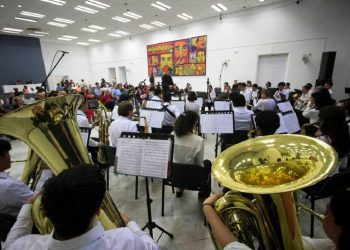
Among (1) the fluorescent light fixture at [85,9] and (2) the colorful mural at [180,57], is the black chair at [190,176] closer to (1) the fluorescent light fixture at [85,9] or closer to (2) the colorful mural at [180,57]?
(1) the fluorescent light fixture at [85,9]

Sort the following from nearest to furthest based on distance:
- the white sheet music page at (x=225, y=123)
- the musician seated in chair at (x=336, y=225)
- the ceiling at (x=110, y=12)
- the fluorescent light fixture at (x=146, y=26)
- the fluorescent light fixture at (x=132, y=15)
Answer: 1. the musician seated in chair at (x=336, y=225)
2. the white sheet music page at (x=225, y=123)
3. the ceiling at (x=110, y=12)
4. the fluorescent light fixture at (x=132, y=15)
5. the fluorescent light fixture at (x=146, y=26)

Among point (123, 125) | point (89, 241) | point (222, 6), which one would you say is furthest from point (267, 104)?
point (222, 6)

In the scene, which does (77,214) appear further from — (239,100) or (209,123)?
(239,100)

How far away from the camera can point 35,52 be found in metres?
14.9

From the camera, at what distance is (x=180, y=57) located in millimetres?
12516

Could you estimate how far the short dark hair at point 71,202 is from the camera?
0.77m

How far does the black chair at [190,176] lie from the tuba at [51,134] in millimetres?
1013

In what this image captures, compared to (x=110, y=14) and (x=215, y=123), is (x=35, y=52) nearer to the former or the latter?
(x=110, y=14)

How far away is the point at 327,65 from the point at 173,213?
809cm

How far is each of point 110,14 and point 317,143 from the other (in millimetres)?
11158

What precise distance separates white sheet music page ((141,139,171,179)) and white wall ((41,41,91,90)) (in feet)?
63.1

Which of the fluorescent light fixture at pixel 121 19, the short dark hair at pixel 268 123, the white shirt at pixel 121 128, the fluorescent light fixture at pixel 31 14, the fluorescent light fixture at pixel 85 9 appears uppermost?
the fluorescent light fixture at pixel 121 19

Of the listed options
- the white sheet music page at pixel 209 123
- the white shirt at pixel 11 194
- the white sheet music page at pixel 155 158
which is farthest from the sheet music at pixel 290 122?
the white shirt at pixel 11 194

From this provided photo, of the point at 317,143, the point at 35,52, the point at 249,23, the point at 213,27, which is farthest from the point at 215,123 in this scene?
the point at 35,52
